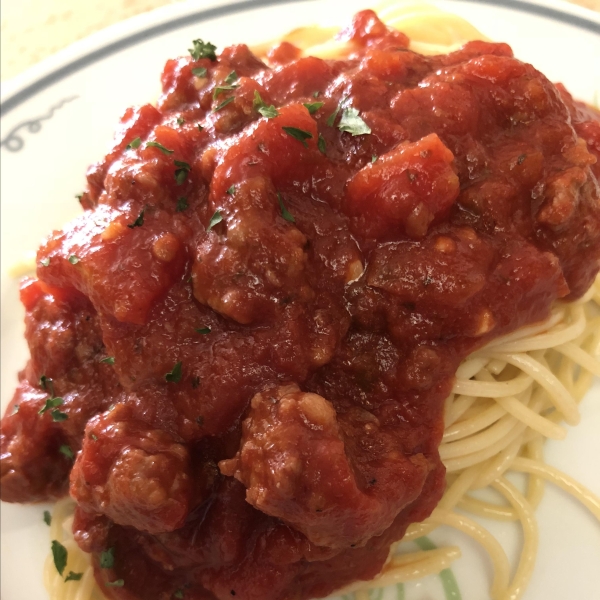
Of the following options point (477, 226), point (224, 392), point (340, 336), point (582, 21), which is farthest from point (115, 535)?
point (582, 21)

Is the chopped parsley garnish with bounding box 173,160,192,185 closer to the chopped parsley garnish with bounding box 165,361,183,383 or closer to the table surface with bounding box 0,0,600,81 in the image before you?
the chopped parsley garnish with bounding box 165,361,183,383

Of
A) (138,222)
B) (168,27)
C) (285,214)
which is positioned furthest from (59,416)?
(168,27)

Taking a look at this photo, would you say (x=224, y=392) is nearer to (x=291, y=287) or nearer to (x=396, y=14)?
(x=291, y=287)

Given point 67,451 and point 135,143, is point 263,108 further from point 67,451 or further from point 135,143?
point 67,451

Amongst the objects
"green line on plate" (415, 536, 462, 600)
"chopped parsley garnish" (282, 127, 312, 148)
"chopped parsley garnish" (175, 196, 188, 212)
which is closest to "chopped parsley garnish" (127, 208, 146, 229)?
"chopped parsley garnish" (175, 196, 188, 212)

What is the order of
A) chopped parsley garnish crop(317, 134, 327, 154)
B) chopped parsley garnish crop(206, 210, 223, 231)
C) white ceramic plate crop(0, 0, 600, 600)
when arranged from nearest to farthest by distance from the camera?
chopped parsley garnish crop(206, 210, 223, 231) < chopped parsley garnish crop(317, 134, 327, 154) < white ceramic plate crop(0, 0, 600, 600)
